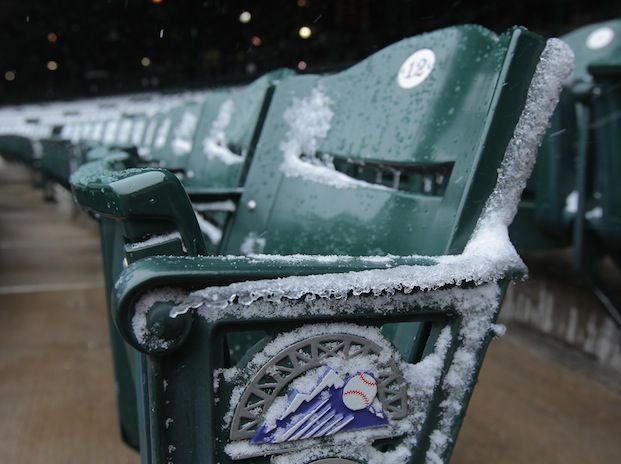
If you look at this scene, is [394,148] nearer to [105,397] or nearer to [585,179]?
[105,397]

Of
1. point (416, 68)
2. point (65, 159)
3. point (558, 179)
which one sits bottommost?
point (65, 159)

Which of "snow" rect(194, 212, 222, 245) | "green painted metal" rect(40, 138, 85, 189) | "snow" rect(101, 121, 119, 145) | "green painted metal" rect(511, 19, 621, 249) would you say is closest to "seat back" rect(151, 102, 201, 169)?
"green painted metal" rect(40, 138, 85, 189)

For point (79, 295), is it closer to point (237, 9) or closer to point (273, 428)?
point (273, 428)

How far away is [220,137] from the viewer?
80.7 inches

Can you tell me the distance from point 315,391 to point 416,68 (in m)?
0.58

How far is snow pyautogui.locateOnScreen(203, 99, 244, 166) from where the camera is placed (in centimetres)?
191

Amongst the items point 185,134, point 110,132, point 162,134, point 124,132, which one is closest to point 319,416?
point 185,134

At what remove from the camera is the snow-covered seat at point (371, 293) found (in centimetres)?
61

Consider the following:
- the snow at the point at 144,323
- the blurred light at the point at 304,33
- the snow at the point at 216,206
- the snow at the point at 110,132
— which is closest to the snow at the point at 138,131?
the snow at the point at 110,132

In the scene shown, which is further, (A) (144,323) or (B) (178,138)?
(B) (178,138)

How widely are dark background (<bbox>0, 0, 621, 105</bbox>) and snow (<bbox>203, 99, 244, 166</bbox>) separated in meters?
0.81

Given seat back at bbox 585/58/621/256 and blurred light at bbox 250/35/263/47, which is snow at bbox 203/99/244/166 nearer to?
seat back at bbox 585/58/621/256

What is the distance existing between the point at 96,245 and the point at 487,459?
311 cm

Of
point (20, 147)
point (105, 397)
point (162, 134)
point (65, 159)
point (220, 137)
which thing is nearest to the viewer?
point (105, 397)
